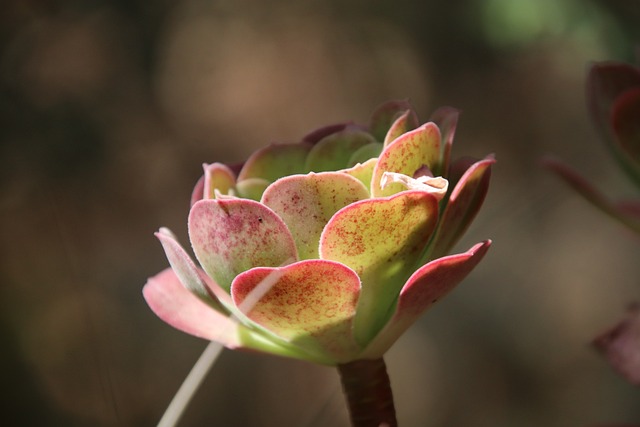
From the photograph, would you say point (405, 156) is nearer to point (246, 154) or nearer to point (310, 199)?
point (310, 199)

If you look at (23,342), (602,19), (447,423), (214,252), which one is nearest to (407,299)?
(214,252)

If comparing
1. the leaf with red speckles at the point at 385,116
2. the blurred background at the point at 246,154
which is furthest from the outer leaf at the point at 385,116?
the blurred background at the point at 246,154

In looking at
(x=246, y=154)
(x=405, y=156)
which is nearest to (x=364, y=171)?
(x=405, y=156)

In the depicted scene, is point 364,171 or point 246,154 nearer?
point 364,171

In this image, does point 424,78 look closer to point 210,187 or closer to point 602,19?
point 602,19
